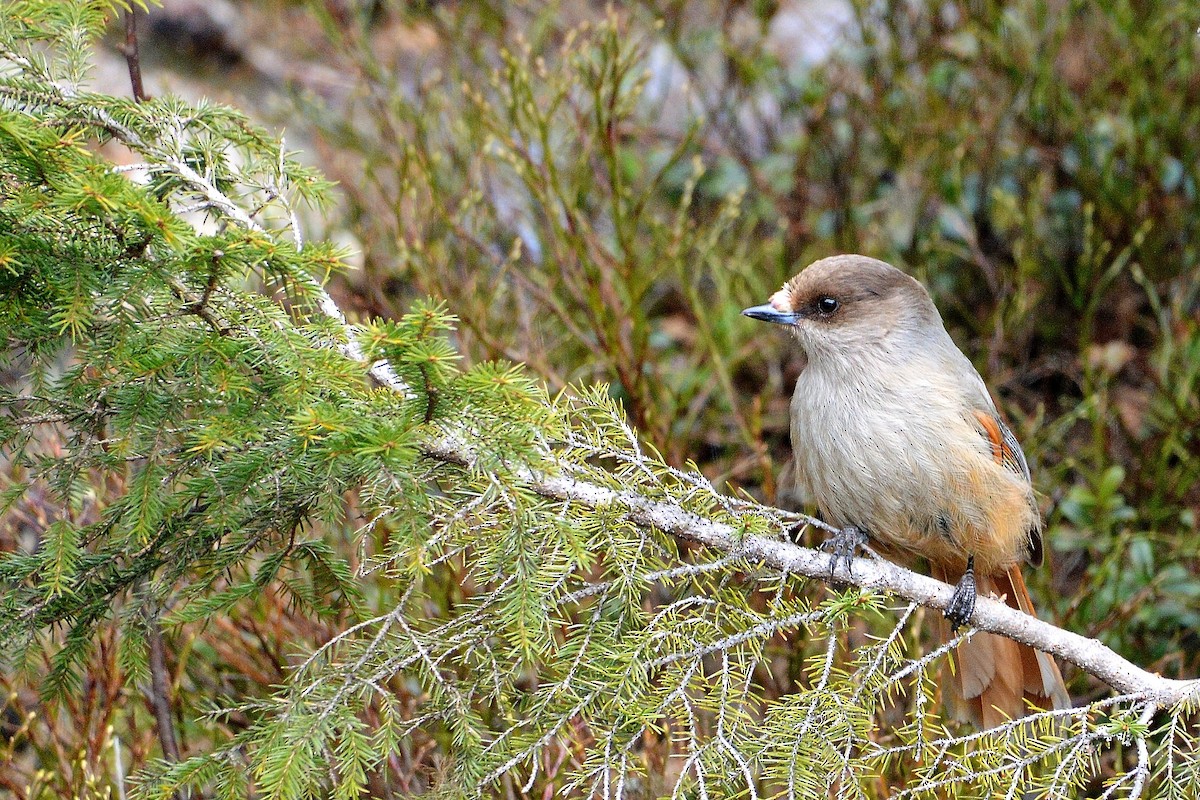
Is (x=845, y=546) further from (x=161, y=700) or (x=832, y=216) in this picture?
(x=832, y=216)

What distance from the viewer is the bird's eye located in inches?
121

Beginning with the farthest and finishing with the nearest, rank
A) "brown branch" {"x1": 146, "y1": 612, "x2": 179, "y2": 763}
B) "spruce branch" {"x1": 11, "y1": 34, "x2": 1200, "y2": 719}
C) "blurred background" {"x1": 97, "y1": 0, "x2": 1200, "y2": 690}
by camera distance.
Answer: "blurred background" {"x1": 97, "y1": 0, "x2": 1200, "y2": 690} < "brown branch" {"x1": 146, "y1": 612, "x2": 179, "y2": 763} < "spruce branch" {"x1": 11, "y1": 34, "x2": 1200, "y2": 719}

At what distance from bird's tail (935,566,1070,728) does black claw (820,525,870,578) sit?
0.51 m

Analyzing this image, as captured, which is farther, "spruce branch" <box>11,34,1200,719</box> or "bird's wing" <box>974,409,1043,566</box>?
"bird's wing" <box>974,409,1043,566</box>

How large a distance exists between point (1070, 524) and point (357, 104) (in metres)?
4.92

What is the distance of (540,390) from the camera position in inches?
73.3

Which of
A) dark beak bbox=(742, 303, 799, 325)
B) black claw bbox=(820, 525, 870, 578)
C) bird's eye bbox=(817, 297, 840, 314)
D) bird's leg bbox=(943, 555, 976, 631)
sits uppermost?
bird's eye bbox=(817, 297, 840, 314)

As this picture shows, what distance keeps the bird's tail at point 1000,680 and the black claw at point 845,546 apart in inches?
20.2

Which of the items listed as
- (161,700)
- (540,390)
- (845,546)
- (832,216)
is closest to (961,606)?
(845,546)

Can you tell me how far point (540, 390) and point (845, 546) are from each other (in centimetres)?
108

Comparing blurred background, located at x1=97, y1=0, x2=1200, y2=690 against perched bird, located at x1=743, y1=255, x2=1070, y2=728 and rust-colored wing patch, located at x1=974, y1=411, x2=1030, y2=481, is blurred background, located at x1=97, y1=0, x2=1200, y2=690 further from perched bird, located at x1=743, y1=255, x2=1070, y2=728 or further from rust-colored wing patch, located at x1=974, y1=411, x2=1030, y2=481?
rust-colored wing patch, located at x1=974, y1=411, x2=1030, y2=481

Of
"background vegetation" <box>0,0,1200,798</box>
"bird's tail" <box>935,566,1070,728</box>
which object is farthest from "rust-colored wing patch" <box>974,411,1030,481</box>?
"background vegetation" <box>0,0,1200,798</box>

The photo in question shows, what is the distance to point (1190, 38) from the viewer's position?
205 inches

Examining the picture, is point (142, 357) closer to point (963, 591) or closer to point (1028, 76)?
point (963, 591)
